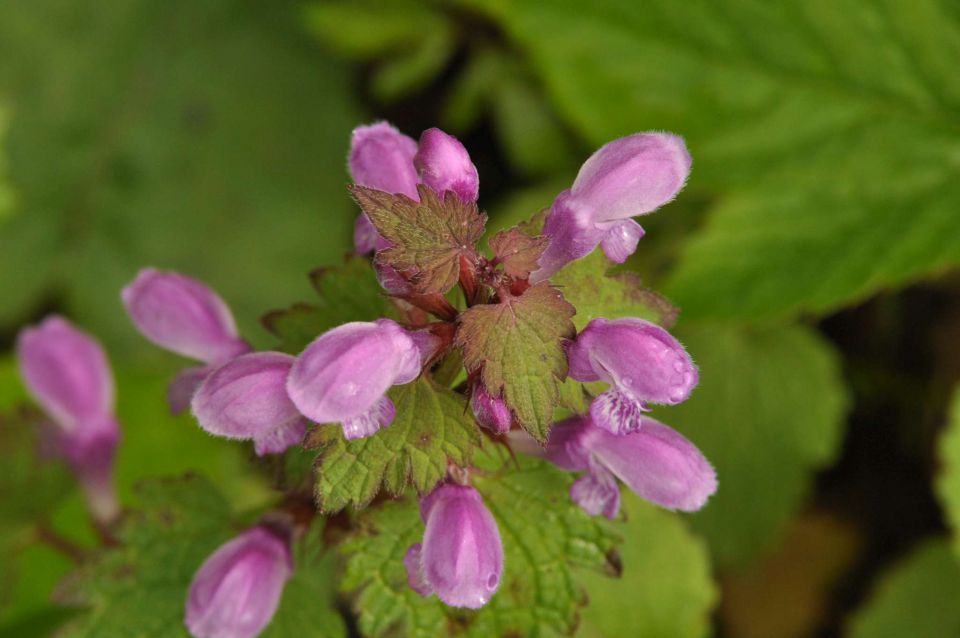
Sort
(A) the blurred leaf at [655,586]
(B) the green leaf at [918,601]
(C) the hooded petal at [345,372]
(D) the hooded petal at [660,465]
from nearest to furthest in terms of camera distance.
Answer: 1. (C) the hooded petal at [345,372]
2. (D) the hooded petal at [660,465]
3. (A) the blurred leaf at [655,586]
4. (B) the green leaf at [918,601]

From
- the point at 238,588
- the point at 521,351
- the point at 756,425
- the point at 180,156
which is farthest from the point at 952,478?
the point at 180,156

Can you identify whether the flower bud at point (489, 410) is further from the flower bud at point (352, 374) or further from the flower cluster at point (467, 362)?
the flower bud at point (352, 374)

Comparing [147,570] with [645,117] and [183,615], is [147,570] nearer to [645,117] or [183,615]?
[183,615]

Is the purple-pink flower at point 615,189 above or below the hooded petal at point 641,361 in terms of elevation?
above

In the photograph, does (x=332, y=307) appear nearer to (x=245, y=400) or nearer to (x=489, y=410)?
(x=245, y=400)

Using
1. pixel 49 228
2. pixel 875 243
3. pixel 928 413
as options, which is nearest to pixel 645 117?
pixel 875 243

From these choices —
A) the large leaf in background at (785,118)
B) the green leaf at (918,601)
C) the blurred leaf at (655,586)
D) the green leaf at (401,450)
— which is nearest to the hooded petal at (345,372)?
the green leaf at (401,450)
